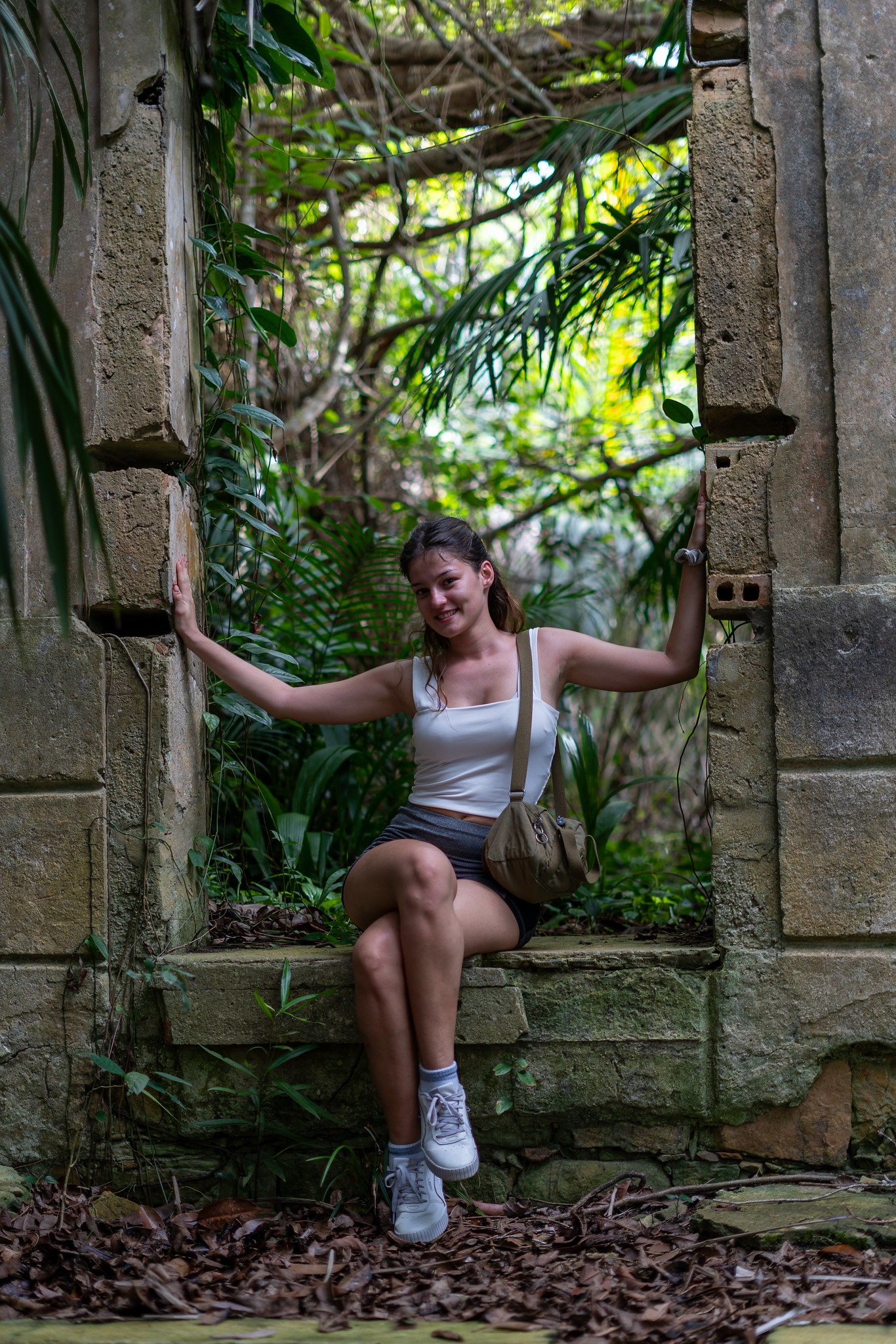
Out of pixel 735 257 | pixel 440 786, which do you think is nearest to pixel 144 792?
pixel 440 786

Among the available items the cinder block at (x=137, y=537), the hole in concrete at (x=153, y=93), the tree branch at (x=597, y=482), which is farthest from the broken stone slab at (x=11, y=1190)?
the tree branch at (x=597, y=482)

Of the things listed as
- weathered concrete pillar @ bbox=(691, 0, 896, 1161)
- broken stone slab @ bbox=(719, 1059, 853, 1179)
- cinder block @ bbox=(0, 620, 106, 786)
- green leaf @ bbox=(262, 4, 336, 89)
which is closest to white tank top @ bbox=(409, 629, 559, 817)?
weathered concrete pillar @ bbox=(691, 0, 896, 1161)

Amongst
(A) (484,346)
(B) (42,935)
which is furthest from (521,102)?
(B) (42,935)

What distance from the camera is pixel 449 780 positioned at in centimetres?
274

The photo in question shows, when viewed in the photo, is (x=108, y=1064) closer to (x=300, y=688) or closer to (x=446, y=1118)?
(x=446, y=1118)

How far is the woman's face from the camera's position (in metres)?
2.75

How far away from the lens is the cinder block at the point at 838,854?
98.2 inches

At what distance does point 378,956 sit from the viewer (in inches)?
95.8

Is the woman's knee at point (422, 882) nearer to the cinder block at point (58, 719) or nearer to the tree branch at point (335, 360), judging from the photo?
the cinder block at point (58, 719)

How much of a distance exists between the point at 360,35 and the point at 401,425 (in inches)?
86.0

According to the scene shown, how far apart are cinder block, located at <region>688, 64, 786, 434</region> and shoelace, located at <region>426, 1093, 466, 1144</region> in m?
1.67

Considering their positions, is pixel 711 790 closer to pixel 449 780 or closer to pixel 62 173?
pixel 449 780

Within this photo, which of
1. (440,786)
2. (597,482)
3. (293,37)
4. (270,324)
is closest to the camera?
(440,786)

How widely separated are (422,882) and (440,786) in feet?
1.29
